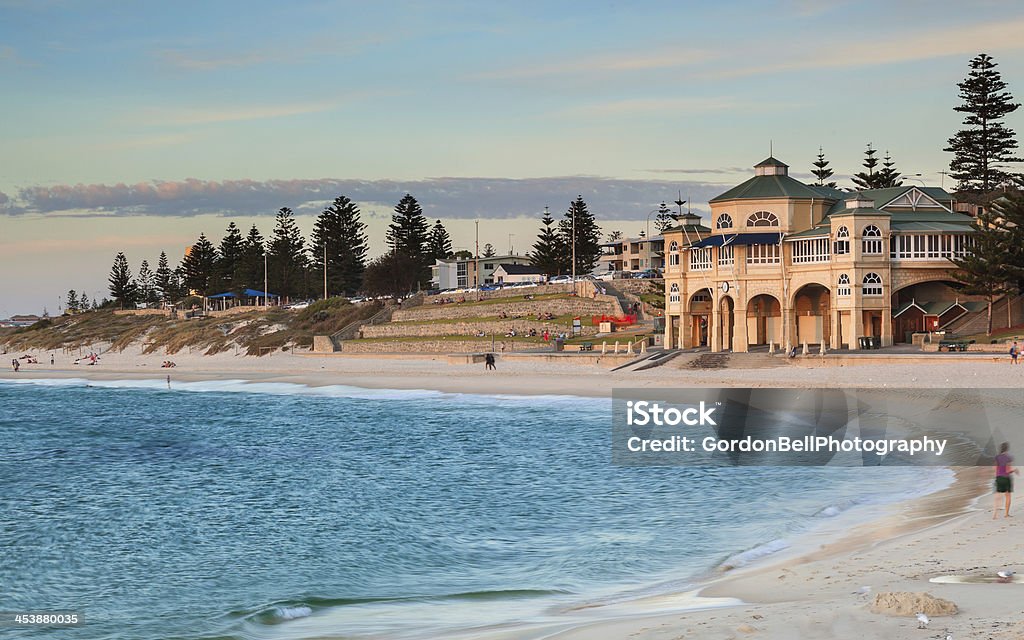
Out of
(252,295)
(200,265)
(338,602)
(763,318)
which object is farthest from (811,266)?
(200,265)

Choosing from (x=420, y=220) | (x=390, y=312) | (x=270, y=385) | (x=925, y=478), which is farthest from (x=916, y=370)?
(x=420, y=220)

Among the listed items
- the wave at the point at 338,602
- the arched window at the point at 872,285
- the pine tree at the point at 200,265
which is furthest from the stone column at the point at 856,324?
the pine tree at the point at 200,265

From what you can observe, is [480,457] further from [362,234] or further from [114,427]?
[362,234]

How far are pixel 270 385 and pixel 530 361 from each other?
56.0ft

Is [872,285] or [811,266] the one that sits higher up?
[811,266]

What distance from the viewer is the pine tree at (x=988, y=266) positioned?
4697cm

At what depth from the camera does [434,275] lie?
12106 centimetres

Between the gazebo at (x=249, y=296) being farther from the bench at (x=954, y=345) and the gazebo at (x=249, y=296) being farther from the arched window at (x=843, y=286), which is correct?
the bench at (x=954, y=345)

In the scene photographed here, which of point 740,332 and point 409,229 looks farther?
point 409,229

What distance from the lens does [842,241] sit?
50469mm

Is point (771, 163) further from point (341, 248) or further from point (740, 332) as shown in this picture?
point (341, 248)

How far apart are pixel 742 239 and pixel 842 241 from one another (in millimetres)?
5387

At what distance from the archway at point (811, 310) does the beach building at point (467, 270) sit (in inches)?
2332

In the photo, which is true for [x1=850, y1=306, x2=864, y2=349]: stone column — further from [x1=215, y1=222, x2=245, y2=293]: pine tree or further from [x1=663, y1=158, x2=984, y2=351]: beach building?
[x1=215, y1=222, x2=245, y2=293]: pine tree
